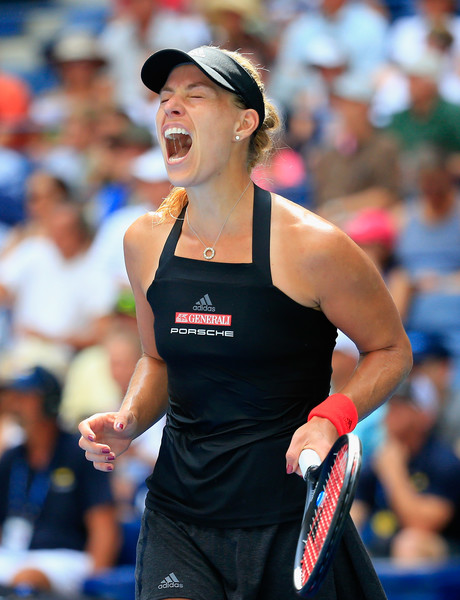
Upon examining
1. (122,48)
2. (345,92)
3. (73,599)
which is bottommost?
(73,599)

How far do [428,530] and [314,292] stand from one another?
2489 mm

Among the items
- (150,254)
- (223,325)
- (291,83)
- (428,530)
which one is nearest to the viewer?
(223,325)

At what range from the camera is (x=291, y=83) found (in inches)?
312

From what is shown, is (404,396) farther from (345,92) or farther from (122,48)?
(122,48)

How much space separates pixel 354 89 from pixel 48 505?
11.4 feet

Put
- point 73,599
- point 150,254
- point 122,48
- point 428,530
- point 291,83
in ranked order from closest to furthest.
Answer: point 150,254 < point 73,599 < point 428,530 < point 291,83 < point 122,48

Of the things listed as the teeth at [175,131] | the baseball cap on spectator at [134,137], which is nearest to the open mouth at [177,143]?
the teeth at [175,131]

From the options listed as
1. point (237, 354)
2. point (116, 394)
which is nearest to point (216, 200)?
point (237, 354)

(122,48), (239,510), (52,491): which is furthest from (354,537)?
(122,48)

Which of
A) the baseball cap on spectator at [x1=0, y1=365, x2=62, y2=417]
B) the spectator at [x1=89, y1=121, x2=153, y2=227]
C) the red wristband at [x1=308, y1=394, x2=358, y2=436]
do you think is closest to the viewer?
the red wristband at [x1=308, y1=394, x2=358, y2=436]

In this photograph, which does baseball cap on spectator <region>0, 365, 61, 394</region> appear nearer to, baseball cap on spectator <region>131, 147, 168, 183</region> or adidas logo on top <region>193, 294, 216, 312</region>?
baseball cap on spectator <region>131, 147, 168, 183</region>

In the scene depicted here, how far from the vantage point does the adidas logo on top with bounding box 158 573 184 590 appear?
96.8 inches

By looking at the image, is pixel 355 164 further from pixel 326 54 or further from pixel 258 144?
pixel 258 144

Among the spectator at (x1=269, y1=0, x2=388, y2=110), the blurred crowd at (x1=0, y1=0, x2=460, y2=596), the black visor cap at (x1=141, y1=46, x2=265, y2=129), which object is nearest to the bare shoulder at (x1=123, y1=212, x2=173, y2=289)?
the black visor cap at (x1=141, y1=46, x2=265, y2=129)
